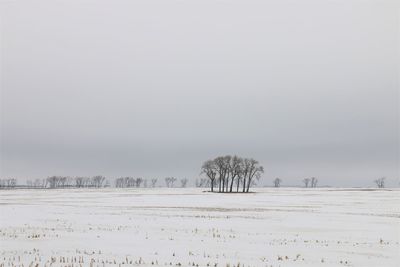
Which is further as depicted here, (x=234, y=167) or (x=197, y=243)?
(x=234, y=167)

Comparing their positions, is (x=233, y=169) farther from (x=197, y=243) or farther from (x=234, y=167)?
(x=197, y=243)

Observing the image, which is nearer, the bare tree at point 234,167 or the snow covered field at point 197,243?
the snow covered field at point 197,243

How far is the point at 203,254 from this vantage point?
1827cm

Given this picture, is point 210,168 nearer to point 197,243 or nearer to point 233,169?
point 233,169

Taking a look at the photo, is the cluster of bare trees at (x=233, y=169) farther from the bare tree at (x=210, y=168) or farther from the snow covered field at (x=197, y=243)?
the snow covered field at (x=197, y=243)

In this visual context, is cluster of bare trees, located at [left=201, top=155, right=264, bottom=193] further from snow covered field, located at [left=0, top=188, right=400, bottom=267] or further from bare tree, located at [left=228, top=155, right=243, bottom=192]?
snow covered field, located at [left=0, top=188, right=400, bottom=267]

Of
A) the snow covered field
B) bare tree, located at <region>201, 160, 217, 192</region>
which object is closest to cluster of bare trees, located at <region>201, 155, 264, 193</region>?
bare tree, located at <region>201, 160, 217, 192</region>

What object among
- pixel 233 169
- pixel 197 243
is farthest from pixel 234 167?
pixel 197 243

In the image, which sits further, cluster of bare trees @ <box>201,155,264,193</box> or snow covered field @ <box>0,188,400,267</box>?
cluster of bare trees @ <box>201,155,264,193</box>

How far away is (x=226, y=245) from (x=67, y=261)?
8.22 metres

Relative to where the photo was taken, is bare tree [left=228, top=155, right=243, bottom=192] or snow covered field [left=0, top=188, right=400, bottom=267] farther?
bare tree [left=228, top=155, right=243, bottom=192]

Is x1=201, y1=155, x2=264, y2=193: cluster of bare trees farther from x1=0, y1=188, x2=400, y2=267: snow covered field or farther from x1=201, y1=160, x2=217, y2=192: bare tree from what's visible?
x1=0, y1=188, x2=400, y2=267: snow covered field

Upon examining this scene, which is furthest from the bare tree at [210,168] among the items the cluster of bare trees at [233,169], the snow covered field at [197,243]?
the snow covered field at [197,243]

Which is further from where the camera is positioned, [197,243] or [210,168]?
[210,168]
